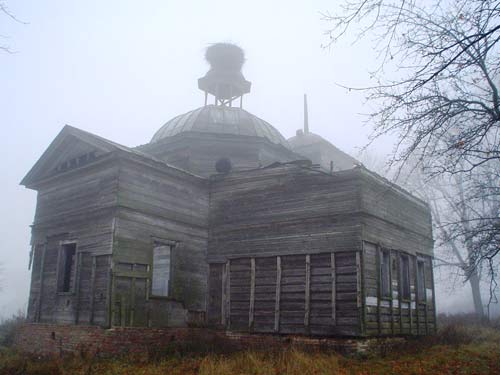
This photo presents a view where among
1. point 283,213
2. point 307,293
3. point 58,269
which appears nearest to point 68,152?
point 58,269

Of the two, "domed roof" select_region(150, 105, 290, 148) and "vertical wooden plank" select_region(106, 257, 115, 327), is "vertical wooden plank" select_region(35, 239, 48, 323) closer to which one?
"vertical wooden plank" select_region(106, 257, 115, 327)

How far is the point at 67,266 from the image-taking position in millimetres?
16344

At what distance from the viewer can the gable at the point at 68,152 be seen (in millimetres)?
15883

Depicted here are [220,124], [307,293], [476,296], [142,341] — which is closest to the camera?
[142,341]

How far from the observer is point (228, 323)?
16.0 meters

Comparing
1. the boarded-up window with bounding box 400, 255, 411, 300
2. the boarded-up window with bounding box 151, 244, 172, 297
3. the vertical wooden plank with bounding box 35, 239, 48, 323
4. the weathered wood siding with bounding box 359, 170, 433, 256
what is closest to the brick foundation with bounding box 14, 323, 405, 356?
the vertical wooden plank with bounding box 35, 239, 48, 323

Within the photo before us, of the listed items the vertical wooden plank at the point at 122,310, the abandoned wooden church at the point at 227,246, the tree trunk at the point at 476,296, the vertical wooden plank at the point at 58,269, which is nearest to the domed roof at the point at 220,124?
the abandoned wooden church at the point at 227,246

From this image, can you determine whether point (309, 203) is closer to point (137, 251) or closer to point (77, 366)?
point (137, 251)

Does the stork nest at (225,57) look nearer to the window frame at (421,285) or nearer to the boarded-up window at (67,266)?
the boarded-up window at (67,266)

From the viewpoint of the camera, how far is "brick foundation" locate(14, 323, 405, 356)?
13.7 meters

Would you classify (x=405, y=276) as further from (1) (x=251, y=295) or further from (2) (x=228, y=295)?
(2) (x=228, y=295)

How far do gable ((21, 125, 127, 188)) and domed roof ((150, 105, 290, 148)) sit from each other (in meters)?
5.05

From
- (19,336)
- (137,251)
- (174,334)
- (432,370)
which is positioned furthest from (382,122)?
(19,336)

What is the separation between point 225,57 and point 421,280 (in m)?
15.0
